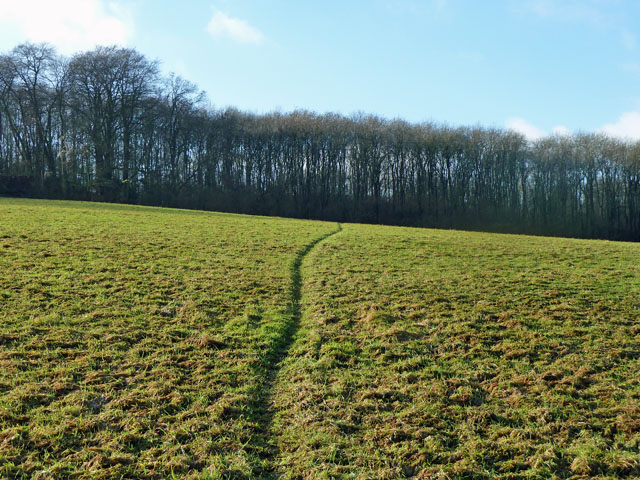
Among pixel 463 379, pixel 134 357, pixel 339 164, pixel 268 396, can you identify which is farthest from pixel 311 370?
pixel 339 164

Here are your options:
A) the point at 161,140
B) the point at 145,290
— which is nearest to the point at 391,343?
the point at 145,290

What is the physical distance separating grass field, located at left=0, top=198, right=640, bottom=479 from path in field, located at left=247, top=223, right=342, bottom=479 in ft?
0.12

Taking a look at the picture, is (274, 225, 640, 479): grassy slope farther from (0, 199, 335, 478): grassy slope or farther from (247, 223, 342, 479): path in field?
(0, 199, 335, 478): grassy slope

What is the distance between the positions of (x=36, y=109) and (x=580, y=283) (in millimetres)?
66174

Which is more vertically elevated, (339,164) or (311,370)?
(339,164)

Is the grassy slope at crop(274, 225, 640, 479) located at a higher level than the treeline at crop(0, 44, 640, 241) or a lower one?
lower

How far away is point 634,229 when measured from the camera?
224 ft

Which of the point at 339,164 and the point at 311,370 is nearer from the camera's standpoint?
the point at 311,370

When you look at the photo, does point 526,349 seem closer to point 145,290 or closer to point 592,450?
point 592,450

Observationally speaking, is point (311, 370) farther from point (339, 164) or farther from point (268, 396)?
point (339, 164)

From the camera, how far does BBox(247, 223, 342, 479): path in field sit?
5.99 m

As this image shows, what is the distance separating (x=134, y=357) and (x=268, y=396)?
2.97 m

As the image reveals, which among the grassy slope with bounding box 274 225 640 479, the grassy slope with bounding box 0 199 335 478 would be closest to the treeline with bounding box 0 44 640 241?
the grassy slope with bounding box 0 199 335 478

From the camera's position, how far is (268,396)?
761 centimetres
